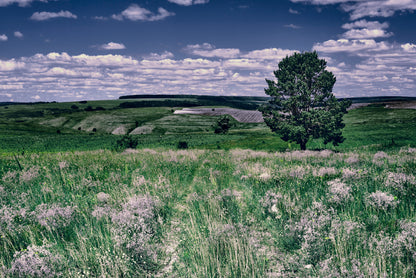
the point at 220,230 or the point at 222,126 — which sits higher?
the point at 220,230

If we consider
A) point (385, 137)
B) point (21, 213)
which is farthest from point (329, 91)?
point (21, 213)

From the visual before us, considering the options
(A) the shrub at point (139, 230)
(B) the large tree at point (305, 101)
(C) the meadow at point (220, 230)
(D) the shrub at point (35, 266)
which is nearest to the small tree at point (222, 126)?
(B) the large tree at point (305, 101)

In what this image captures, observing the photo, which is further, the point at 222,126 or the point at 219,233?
the point at 222,126

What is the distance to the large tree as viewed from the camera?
26219mm

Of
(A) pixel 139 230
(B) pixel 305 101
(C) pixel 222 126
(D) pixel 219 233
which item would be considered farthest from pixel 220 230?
(C) pixel 222 126

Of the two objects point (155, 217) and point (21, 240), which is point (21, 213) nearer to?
point (21, 240)

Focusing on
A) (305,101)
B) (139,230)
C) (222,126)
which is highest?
(305,101)

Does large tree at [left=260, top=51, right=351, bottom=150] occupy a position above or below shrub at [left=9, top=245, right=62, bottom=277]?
above

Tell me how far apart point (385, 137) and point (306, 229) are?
44.9m

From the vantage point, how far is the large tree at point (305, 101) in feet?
86.0

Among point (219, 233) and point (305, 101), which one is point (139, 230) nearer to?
point (219, 233)

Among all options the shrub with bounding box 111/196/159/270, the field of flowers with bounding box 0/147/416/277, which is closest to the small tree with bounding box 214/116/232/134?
the field of flowers with bounding box 0/147/416/277

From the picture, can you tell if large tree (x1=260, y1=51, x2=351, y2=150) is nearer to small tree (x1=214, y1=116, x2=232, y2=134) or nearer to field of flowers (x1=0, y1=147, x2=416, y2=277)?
field of flowers (x1=0, y1=147, x2=416, y2=277)

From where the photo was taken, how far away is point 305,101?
1081 inches
